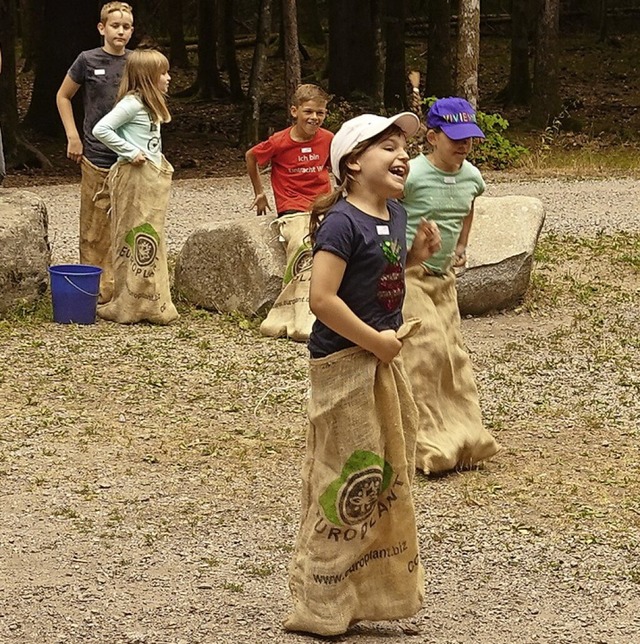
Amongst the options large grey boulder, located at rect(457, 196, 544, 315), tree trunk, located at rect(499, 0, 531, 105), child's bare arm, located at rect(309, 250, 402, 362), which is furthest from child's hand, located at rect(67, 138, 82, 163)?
tree trunk, located at rect(499, 0, 531, 105)

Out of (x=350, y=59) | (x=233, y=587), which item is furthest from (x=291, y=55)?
(x=233, y=587)

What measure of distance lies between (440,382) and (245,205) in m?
8.66

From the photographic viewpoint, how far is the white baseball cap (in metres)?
4.18

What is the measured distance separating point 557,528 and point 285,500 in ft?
3.76

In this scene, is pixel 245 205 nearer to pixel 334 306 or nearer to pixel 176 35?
pixel 334 306

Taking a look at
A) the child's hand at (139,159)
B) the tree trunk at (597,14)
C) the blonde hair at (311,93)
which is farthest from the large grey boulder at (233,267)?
the tree trunk at (597,14)

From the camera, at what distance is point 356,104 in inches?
850

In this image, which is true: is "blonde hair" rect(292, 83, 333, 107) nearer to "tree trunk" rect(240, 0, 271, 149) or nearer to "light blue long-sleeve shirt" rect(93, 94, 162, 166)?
"light blue long-sleeve shirt" rect(93, 94, 162, 166)

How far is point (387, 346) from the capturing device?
413 cm

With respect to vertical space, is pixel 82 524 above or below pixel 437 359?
below

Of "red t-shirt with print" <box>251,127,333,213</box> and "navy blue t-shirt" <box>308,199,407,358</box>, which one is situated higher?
"navy blue t-shirt" <box>308,199,407,358</box>

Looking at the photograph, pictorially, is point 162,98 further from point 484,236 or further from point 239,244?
point 484,236

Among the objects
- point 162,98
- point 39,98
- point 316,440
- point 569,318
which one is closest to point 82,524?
point 316,440

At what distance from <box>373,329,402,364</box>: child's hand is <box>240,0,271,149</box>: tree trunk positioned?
13957 millimetres
